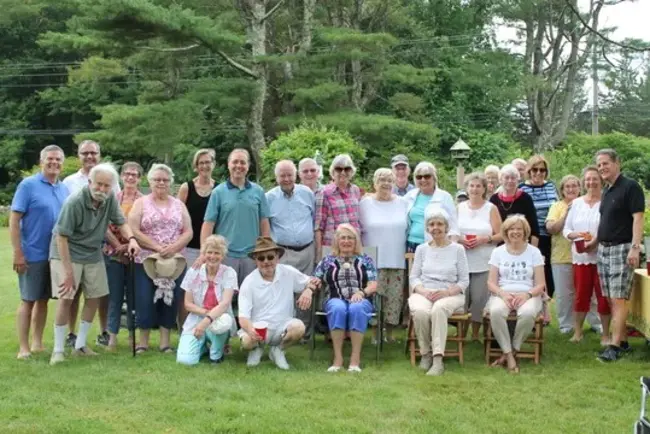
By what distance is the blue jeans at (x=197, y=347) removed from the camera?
5.12m

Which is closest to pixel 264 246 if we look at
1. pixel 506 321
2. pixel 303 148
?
pixel 506 321

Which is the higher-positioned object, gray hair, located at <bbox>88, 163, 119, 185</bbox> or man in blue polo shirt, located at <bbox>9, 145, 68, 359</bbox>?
gray hair, located at <bbox>88, 163, 119, 185</bbox>

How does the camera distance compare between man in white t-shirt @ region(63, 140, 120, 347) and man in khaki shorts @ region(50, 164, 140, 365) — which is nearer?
man in khaki shorts @ region(50, 164, 140, 365)

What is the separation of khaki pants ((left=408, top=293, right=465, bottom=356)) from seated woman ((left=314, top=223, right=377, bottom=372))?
35 cm

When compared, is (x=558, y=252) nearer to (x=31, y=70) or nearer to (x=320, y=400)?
(x=320, y=400)

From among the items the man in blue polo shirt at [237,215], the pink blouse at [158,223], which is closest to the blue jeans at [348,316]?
the man in blue polo shirt at [237,215]

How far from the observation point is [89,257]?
5.20 metres

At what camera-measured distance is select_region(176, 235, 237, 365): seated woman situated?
5.14m

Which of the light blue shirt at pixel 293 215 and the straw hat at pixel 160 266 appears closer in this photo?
the straw hat at pixel 160 266

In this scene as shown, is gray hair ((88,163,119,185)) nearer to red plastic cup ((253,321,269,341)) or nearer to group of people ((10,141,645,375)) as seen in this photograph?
group of people ((10,141,645,375))

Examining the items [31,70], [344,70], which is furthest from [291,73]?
[31,70]

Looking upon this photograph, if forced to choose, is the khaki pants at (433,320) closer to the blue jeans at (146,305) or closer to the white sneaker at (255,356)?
the white sneaker at (255,356)

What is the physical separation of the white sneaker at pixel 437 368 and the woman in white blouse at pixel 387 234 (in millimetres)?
875

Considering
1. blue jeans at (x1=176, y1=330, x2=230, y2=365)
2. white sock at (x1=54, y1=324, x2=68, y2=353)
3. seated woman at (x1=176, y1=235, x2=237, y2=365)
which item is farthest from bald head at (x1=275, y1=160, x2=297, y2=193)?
white sock at (x1=54, y1=324, x2=68, y2=353)
